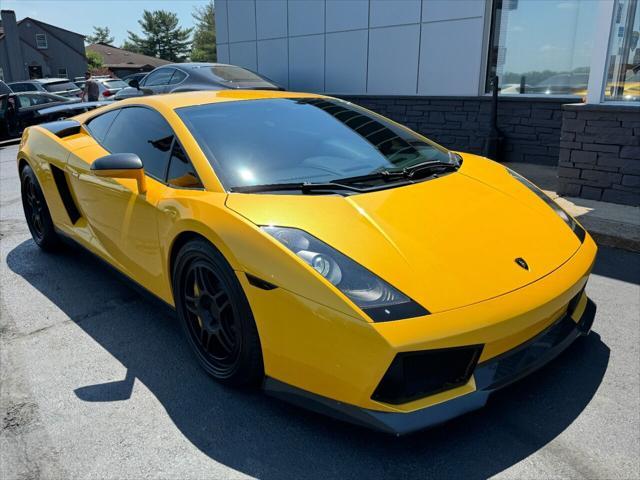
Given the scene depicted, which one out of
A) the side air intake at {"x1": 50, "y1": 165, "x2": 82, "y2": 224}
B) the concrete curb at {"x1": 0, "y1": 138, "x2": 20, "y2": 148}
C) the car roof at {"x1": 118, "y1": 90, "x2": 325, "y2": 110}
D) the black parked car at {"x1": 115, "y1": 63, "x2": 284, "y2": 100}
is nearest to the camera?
the car roof at {"x1": 118, "y1": 90, "x2": 325, "y2": 110}

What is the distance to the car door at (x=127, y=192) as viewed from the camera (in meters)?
2.87

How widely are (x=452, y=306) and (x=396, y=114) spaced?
7.60 meters

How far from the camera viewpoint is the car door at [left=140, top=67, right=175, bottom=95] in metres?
9.41

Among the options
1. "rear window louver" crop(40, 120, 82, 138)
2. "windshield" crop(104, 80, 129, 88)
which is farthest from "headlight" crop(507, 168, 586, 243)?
"windshield" crop(104, 80, 129, 88)

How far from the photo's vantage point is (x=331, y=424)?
2268mm

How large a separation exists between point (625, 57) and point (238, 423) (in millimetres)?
5589

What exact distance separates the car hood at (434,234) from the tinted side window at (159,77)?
311 inches

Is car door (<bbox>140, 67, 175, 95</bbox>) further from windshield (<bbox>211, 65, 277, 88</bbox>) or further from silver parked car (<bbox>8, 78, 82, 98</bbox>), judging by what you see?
silver parked car (<bbox>8, 78, 82, 98</bbox>)

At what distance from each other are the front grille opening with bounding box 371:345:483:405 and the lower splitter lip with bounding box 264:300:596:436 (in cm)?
5

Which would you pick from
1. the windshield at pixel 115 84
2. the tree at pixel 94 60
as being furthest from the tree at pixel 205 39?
the windshield at pixel 115 84

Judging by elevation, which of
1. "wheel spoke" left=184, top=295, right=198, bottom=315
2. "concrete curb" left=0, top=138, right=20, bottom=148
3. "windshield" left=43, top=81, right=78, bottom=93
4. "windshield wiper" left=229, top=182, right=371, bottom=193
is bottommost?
"concrete curb" left=0, top=138, right=20, bottom=148

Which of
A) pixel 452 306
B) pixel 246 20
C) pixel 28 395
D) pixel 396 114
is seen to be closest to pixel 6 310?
pixel 28 395

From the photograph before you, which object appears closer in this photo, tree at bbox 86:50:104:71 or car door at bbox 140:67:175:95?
car door at bbox 140:67:175:95

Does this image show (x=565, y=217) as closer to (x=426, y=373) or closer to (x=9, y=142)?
(x=426, y=373)
